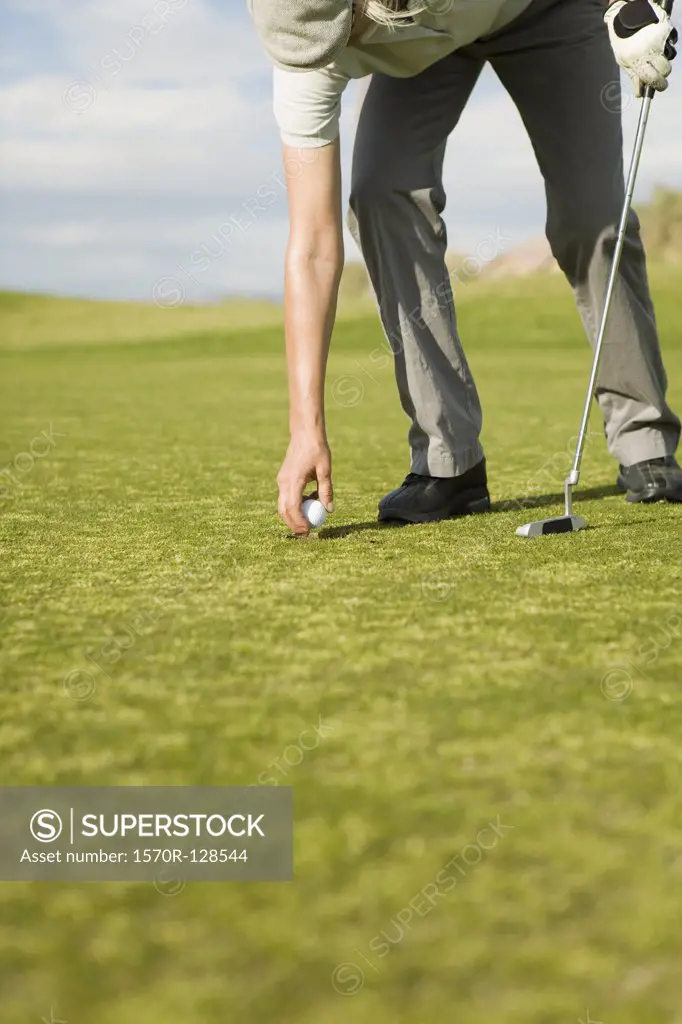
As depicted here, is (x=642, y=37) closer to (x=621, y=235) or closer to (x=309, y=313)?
(x=621, y=235)

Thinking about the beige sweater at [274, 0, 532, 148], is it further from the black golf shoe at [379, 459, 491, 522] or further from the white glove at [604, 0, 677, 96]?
the black golf shoe at [379, 459, 491, 522]

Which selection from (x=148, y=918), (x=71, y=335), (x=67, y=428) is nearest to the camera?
(x=148, y=918)

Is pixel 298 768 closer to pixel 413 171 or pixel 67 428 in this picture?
pixel 413 171

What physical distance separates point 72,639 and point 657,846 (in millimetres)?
917

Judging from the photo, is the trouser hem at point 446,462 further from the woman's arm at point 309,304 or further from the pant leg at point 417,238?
the woman's arm at point 309,304

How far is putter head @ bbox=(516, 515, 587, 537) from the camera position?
7.59 ft

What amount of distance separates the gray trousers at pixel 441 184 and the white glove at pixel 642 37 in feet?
0.61

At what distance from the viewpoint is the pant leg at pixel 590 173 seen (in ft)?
9.04

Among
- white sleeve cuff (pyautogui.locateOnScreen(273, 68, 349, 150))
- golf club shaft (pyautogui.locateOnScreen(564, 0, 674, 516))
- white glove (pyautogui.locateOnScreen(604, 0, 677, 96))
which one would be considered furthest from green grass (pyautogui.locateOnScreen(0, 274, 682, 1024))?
white glove (pyautogui.locateOnScreen(604, 0, 677, 96))

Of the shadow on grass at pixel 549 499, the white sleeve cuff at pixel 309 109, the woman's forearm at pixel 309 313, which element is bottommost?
the shadow on grass at pixel 549 499

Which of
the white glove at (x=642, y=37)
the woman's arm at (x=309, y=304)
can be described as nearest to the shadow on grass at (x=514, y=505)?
the woman's arm at (x=309, y=304)

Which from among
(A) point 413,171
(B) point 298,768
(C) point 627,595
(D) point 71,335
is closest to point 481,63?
(A) point 413,171

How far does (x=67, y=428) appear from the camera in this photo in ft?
16.8

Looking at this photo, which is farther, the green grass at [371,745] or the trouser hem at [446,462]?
the trouser hem at [446,462]
